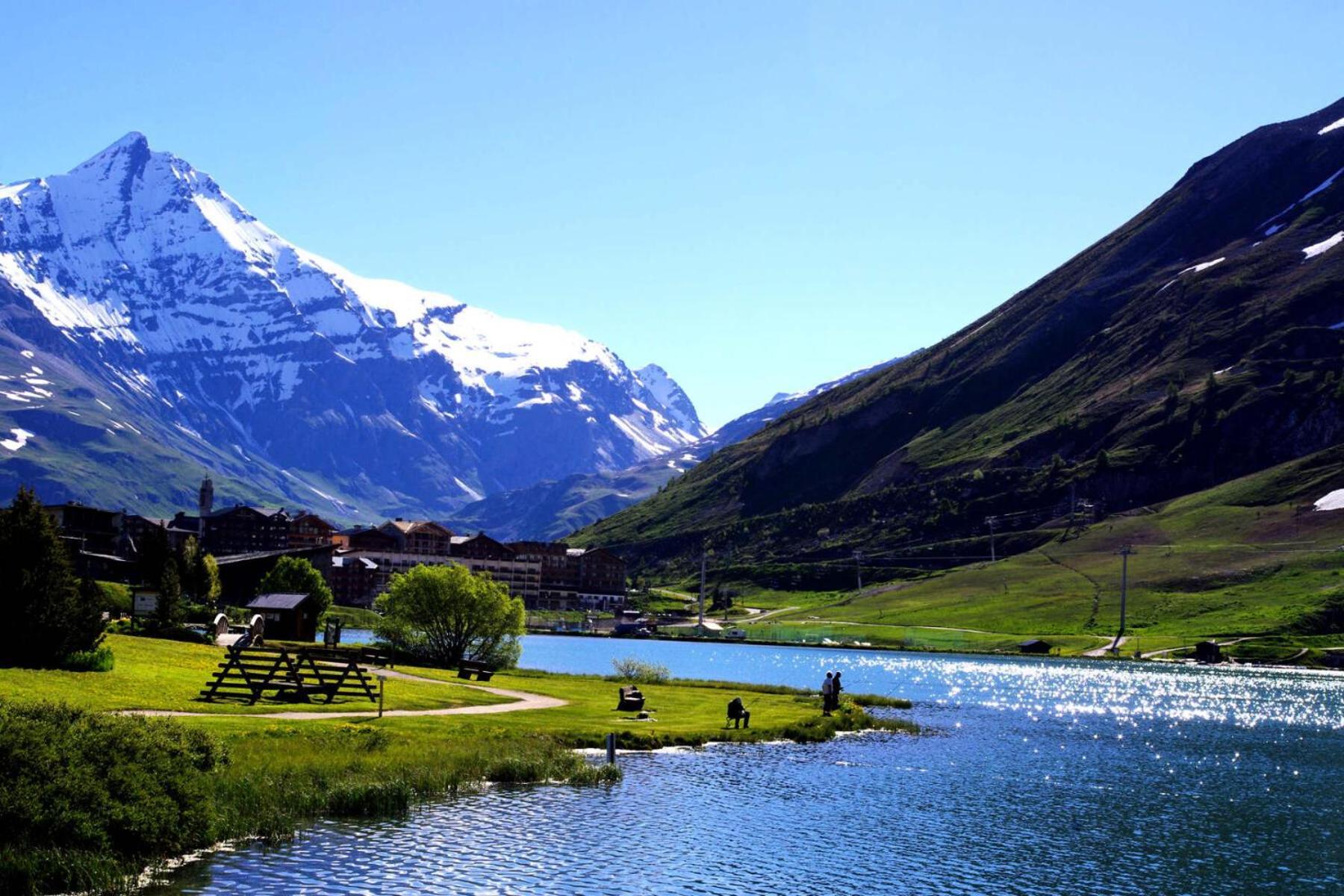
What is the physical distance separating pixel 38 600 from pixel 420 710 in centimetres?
2187

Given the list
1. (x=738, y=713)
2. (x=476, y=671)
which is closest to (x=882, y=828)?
(x=738, y=713)

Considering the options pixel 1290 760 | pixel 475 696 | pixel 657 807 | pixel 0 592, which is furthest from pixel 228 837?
pixel 1290 760

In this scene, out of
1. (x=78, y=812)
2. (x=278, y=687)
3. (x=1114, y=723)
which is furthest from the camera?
(x=1114, y=723)

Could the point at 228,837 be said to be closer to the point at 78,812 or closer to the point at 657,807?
the point at 78,812

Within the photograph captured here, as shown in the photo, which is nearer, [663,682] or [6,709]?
[6,709]

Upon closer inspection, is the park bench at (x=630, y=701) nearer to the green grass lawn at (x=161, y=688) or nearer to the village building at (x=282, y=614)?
the green grass lawn at (x=161, y=688)

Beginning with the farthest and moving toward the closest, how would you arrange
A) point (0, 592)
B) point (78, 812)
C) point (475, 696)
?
point (475, 696)
point (0, 592)
point (78, 812)

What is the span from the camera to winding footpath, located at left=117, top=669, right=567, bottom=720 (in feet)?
201

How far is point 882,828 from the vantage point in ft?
178

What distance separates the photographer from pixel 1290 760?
285 ft

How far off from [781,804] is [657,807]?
648 cm

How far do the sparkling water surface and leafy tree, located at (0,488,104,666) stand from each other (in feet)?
89.1

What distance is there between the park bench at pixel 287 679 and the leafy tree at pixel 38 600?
7.55 metres

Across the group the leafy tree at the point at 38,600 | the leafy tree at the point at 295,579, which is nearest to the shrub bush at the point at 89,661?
the leafy tree at the point at 38,600
